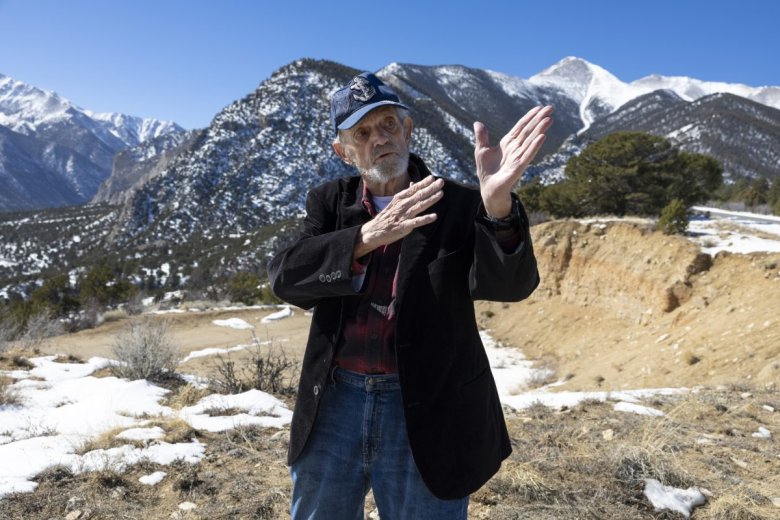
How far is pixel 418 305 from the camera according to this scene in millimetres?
1557

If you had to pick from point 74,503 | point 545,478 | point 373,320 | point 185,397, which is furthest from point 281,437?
point 373,320

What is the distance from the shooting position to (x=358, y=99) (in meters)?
1.70

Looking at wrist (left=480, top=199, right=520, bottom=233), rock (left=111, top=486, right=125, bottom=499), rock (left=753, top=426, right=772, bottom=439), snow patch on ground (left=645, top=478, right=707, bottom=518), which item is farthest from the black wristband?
rock (left=753, top=426, right=772, bottom=439)

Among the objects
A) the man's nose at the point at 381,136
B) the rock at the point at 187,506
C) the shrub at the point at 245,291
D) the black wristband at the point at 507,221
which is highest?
the man's nose at the point at 381,136

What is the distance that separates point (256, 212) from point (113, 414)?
7711 centimetres

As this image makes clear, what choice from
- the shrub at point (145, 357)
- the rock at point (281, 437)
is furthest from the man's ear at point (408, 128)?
the shrub at point (145, 357)

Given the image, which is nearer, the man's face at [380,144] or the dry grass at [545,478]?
the man's face at [380,144]

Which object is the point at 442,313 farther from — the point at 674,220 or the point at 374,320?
the point at 674,220

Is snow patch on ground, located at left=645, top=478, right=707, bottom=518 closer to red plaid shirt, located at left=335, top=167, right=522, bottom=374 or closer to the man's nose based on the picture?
red plaid shirt, located at left=335, top=167, right=522, bottom=374

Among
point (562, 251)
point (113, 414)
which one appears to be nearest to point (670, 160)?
point (562, 251)

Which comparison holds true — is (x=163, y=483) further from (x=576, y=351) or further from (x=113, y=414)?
(x=576, y=351)

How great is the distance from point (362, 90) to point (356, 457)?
4.13 feet

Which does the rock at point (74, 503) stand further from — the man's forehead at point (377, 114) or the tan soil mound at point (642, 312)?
the tan soil mound at point (642, 312)

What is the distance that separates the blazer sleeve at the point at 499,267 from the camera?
4.72 feet
